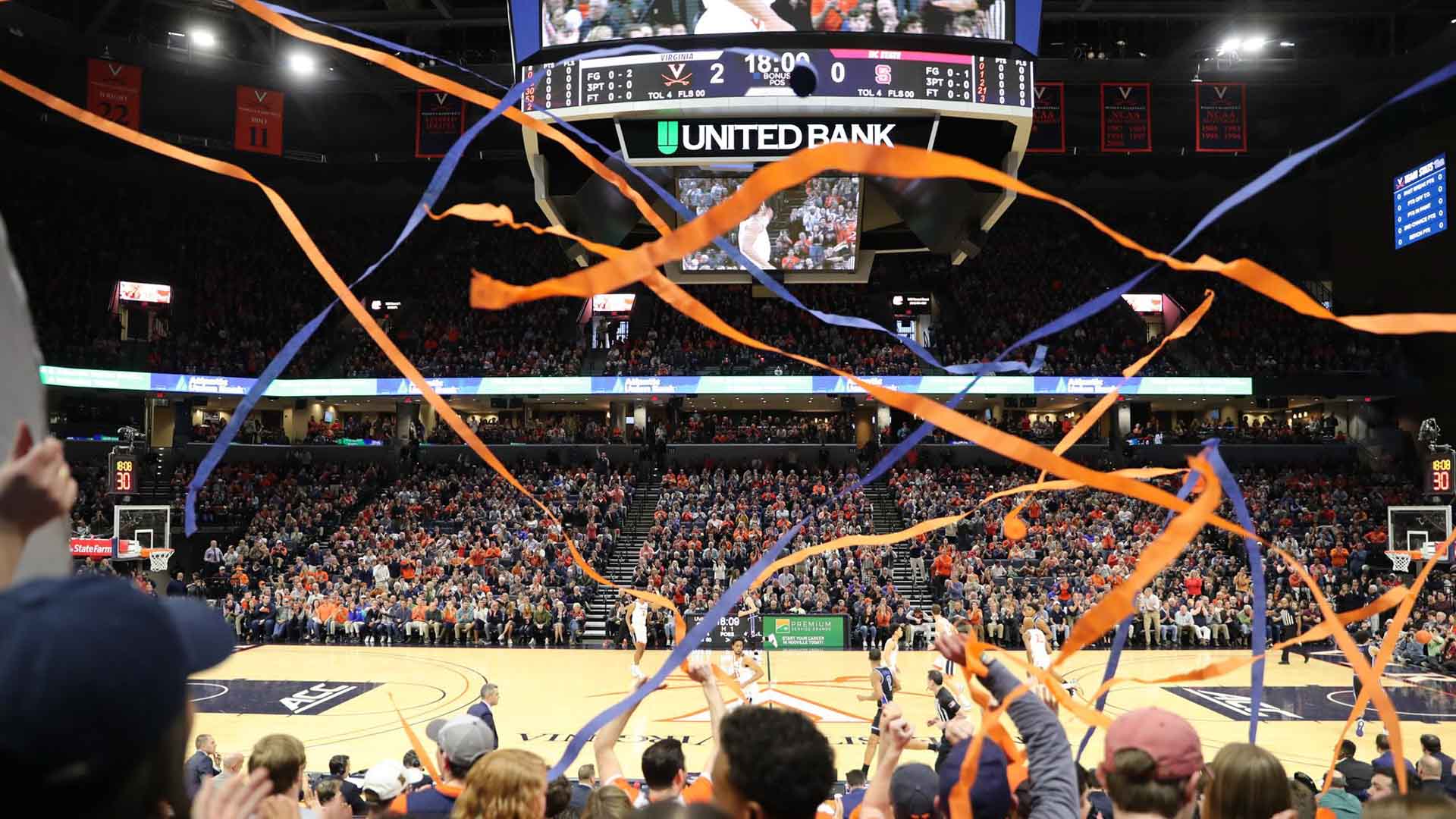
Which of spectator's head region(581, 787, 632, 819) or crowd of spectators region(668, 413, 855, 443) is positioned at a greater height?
crowd of spectators region(668, 413, 855, 443)

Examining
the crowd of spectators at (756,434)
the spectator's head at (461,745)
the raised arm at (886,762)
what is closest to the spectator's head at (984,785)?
the raised arm at (886,762)

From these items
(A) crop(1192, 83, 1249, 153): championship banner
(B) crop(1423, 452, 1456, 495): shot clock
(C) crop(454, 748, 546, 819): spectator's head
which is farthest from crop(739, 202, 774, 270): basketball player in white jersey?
(B) crop(1423, 452, 1456, 495): shot clock

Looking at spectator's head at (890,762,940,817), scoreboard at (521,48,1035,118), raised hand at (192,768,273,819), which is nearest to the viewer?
raised hand at (192,768,273,819)

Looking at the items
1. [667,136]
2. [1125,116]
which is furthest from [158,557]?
[1125,116]

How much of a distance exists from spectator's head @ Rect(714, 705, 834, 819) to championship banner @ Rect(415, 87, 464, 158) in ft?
87.9

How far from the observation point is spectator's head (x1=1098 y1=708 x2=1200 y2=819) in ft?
8.18

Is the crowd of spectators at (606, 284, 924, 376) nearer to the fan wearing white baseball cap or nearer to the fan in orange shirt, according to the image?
the fan in orange shirt

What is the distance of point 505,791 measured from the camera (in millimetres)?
2877

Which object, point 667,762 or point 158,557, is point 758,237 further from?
point 158,557

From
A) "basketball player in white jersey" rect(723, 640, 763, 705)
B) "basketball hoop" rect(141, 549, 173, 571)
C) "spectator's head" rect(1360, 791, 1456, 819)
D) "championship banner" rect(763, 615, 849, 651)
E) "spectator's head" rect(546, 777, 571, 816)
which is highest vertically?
"spectator's head" rect(1360, 791, 1456, 819)

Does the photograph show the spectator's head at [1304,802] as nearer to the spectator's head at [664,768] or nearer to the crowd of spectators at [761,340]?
the spectator's head at [664,768]

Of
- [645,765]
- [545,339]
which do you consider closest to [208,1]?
[545,339]

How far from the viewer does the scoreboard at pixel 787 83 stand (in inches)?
441

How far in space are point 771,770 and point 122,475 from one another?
26069 millimetres
